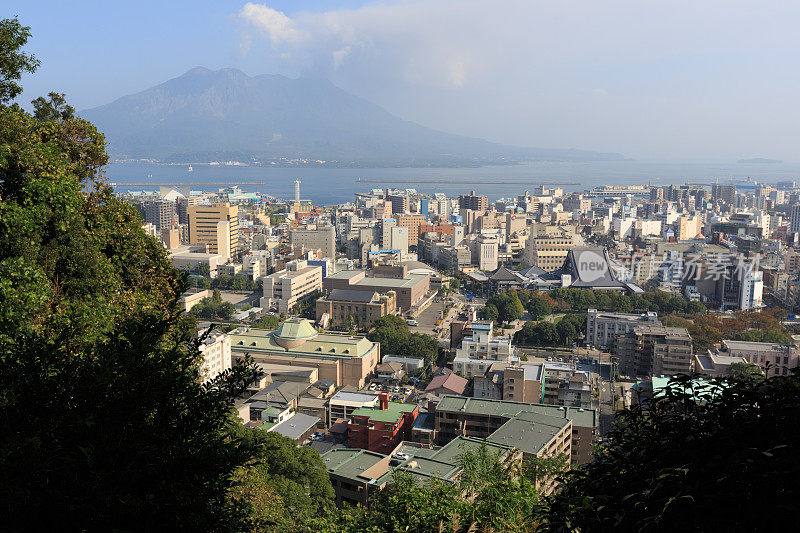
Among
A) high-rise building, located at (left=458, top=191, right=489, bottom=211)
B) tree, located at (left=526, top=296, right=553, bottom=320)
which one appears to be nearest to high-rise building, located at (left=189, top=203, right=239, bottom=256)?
tree, located at (left=526, top=296, right=553, bottom=320)

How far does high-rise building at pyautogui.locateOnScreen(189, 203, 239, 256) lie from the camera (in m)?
23.2

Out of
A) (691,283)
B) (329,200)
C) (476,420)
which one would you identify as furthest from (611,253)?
(329,200)

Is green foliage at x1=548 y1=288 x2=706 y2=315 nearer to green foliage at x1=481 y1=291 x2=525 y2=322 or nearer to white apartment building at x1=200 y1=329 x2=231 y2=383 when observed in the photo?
green foliage at x1=481 y1=291 x2=525 y2=322

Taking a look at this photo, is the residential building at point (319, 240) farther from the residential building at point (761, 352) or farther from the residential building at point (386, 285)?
the residential building at point (761, 352)

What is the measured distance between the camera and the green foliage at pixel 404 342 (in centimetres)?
1204

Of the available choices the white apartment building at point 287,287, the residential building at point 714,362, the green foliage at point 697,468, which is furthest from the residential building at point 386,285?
the green foliage at point 697,468

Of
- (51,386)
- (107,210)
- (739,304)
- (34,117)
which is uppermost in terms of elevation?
(34,117)

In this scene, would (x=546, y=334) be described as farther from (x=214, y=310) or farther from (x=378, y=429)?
(x=214, y=310)

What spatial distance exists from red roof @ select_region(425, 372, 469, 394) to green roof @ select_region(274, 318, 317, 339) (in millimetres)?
2729

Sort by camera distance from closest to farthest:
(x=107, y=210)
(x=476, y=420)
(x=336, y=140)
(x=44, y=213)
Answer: (x=44, y=213), (x=107, y=210), (x=476, y=420), (x=336, y=140)

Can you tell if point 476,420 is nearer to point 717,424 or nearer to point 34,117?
point 34,117

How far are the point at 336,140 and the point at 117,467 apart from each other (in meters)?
98.4

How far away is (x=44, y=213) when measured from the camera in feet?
8.20

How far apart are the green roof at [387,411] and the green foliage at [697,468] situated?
20.7ft
